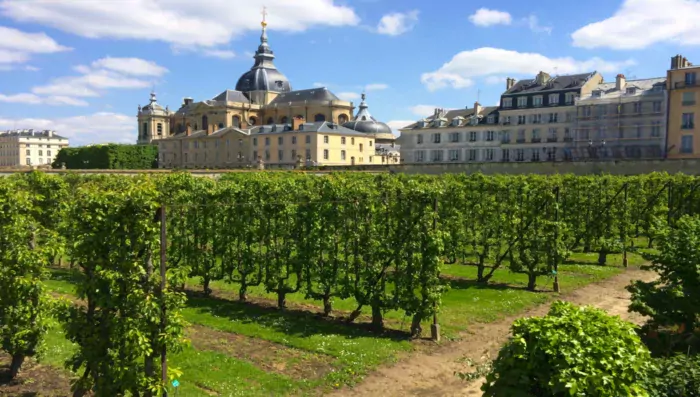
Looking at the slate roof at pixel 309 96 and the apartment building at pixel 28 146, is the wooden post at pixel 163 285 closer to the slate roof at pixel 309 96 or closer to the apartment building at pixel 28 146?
the slate roof at pixel 309 96

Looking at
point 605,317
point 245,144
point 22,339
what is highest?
point 245,144

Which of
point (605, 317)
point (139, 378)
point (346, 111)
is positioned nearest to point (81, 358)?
point (139, 378)

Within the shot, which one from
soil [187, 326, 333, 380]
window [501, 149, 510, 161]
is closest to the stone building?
window [501, 149, 510, 161]

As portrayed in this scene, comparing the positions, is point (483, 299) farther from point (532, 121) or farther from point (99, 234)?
point (532, 121)

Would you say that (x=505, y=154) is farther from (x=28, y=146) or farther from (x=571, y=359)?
(x=28, y=146)

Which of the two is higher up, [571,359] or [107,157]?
[107,157]

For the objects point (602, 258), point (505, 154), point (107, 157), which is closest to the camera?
point (602, 258)

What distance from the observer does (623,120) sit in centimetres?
6406

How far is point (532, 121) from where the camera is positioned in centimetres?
7138

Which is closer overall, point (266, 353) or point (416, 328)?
point (266, 353)

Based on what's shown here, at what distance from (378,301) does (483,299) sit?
5222 mm

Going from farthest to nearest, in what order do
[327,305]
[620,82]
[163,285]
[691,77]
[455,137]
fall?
1. [455,137]
2. [620,82]
3. [691,77]
4. [327,305]
5. [163,285]

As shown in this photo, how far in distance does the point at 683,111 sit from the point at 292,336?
59.8 metres

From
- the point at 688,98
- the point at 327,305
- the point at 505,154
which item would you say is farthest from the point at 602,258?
the point at 505,154
